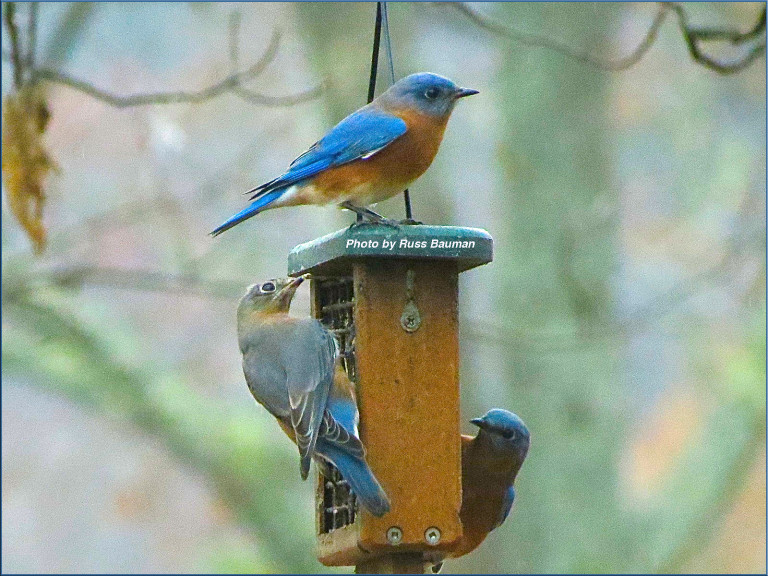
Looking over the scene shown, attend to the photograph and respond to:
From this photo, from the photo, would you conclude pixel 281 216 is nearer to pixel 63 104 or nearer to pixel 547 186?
pixel 63 104

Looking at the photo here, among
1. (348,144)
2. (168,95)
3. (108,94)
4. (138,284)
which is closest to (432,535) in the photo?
(348,144)

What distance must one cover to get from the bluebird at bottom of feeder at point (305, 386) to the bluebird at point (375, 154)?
1.52 ft

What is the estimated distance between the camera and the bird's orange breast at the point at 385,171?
169 inches

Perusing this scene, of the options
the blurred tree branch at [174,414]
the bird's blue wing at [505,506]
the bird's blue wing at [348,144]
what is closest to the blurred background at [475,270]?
the blurred tree branch at [174,414]

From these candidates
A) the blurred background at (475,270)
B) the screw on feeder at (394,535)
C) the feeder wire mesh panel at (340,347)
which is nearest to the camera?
the screw on feeder at (394,535)

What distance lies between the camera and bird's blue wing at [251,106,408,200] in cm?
428

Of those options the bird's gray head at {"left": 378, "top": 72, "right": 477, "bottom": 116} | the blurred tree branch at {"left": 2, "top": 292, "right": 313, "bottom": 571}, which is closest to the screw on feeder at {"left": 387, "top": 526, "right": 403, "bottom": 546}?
the bird's gray head at {"left": 378, "top": 72, "right": 477, "bottom": 116}

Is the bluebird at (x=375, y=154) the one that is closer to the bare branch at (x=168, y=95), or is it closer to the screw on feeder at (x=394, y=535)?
the screw on feeder at (x=394, y=535)

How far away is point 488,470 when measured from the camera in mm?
4844

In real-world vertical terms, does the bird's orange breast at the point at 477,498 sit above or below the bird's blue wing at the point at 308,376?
below

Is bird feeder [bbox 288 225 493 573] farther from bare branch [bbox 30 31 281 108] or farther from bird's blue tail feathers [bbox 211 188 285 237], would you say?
bare branch [bbox 30 31 281 108]

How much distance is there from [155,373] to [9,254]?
1.36 m

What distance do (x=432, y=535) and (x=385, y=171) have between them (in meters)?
1.10

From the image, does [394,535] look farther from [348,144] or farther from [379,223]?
[348,144]
